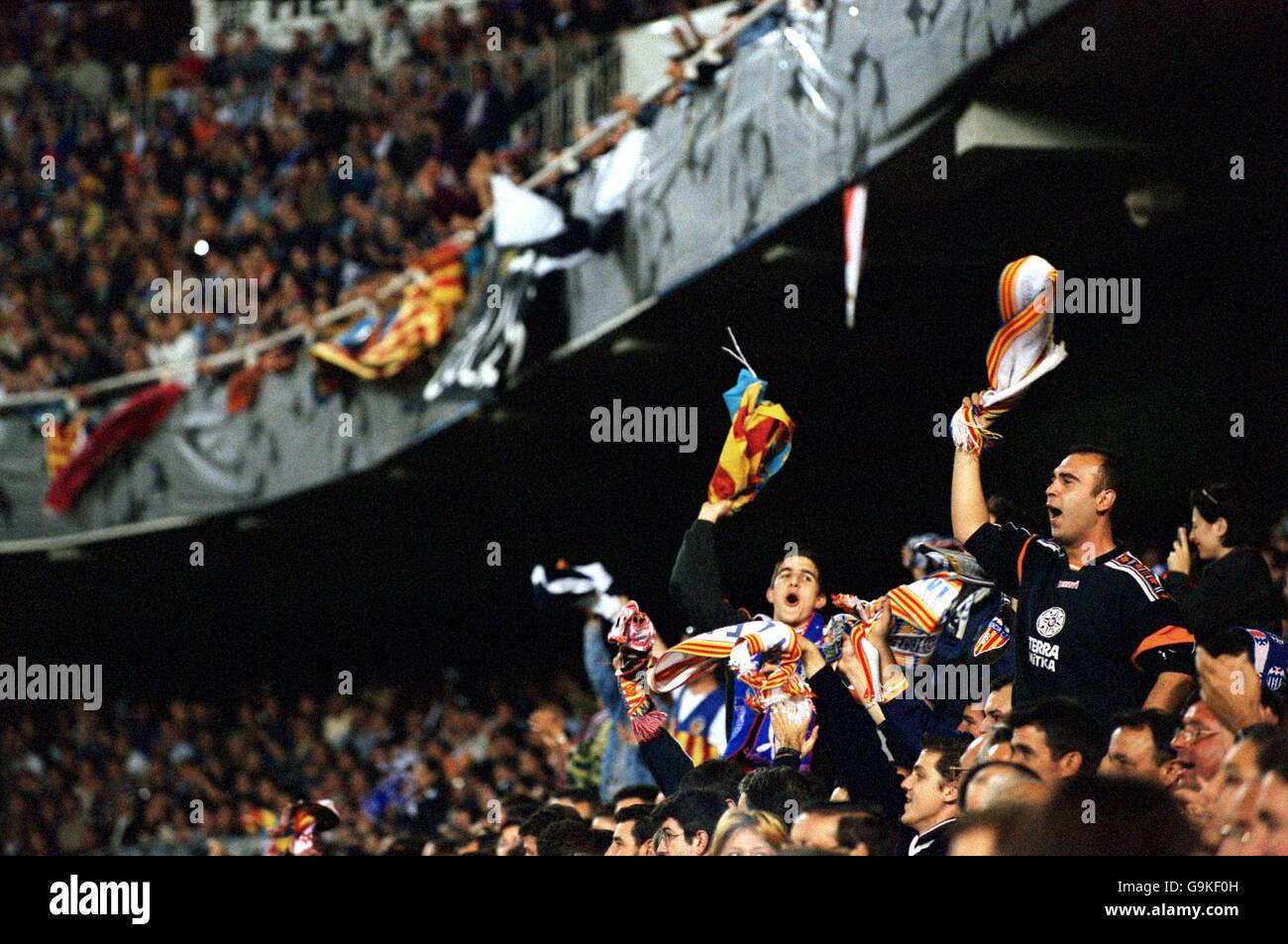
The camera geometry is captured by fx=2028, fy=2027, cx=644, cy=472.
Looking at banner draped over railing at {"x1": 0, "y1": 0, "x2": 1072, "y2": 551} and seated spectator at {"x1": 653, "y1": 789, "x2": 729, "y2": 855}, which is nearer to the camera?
seated spectator at {"x1": 653, "y1": 789, "x2": 729, "y2": 855}

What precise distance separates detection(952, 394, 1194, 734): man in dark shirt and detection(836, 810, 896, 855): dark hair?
0.60m

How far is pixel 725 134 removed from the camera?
995 cm

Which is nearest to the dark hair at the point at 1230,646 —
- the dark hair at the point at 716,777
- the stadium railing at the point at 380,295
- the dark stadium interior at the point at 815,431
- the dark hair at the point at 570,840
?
the dark hair at the point at 716,777

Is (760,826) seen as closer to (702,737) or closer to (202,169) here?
(702,737)

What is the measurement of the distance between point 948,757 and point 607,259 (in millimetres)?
6602

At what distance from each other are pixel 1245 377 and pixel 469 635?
33.4 feet

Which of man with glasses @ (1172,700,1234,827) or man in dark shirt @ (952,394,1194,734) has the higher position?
man in dark shirt @ (952,394,1194,734)

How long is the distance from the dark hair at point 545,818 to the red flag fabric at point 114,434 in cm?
1022

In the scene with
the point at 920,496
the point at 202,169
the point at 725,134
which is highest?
the point at 202,169

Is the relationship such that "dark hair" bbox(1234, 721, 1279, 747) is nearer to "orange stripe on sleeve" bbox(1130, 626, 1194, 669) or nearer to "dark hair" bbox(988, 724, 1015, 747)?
"dark hair" bbox(988, 724, 1015, 747)

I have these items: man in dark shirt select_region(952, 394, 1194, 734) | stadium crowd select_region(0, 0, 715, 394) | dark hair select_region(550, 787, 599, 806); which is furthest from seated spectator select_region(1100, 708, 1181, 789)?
stadium crowd select_region(0, 0, 715, 394)

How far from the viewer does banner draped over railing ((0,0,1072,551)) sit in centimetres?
839
